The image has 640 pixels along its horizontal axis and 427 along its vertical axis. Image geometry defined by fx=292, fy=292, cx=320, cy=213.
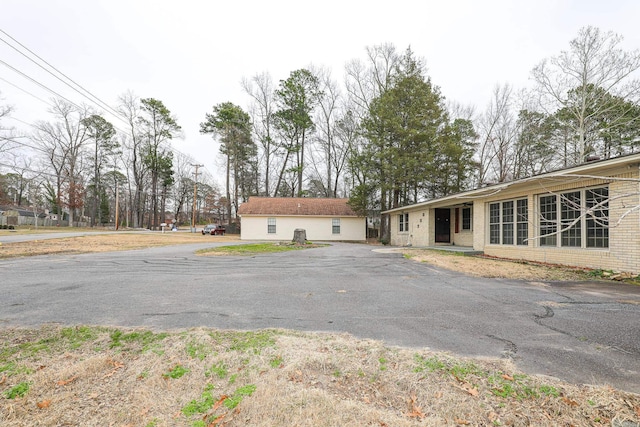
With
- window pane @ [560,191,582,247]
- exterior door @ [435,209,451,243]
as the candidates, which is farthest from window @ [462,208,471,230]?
window pane @ [560,191,582,247]

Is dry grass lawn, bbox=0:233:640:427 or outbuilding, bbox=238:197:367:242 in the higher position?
outbuilding, bbox=238:197:367:242

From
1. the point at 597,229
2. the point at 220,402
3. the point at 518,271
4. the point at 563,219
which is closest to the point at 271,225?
the point at 518,271

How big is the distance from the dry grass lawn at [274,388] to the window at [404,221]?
17.3m

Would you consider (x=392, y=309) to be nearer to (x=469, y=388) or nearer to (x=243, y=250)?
(x=469, y=388)

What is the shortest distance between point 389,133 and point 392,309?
62.4 feet

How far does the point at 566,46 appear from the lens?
1659cm

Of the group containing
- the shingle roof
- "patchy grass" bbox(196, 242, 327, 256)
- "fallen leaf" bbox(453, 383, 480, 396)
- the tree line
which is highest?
the tree line

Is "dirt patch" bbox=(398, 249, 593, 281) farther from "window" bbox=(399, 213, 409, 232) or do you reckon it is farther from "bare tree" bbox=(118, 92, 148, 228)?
"bare tree" bbox=(118, 92, 148, 228)

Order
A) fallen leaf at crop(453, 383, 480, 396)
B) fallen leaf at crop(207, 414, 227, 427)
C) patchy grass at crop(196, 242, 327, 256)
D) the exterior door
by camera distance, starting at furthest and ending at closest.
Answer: the exterior door, patchy grass at crop(196, 242, 327, 256), fallen leaf at crop(453, 383, 480, 396), fallen leaf at crop(207, 414, 227, 427)

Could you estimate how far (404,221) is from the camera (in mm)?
19906

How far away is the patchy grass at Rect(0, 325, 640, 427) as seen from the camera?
1911 millimetres

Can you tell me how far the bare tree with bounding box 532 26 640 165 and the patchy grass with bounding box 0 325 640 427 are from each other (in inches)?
745

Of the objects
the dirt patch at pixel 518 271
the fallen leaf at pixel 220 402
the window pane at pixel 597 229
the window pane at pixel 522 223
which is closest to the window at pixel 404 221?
the window pane at pixel 522 223

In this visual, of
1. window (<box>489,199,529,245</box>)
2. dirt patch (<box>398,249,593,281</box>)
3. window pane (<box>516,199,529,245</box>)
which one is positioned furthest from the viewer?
window (<box>489,199,529,245</box>)
